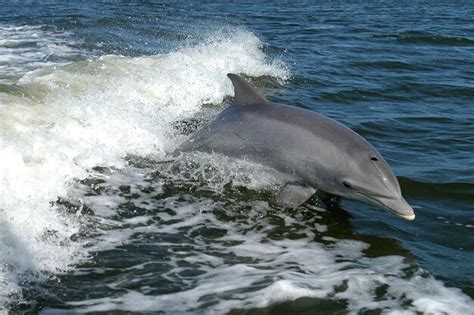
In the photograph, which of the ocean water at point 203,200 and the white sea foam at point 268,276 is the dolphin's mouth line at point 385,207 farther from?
the white sea foam at point 268,276

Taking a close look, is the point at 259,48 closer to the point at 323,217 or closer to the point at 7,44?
the point at 7,44

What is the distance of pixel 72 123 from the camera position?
9602 mm

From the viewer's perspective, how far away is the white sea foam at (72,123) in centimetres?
598

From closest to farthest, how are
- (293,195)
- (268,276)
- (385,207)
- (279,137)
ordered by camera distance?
1. (268,276)
2. (385,207)
3. (293,195)
4. (279,137)

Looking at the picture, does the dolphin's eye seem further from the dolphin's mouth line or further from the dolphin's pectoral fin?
the dolphin's pectoral fin

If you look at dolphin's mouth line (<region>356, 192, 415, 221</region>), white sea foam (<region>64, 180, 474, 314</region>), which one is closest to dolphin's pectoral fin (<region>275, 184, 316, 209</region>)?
white sea foam (<region>64, 180, 474, 314</region>)

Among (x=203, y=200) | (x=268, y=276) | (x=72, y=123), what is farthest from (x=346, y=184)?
(x=72, y=123)

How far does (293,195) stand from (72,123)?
407 centimetres

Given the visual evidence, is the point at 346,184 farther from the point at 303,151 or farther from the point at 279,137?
the point at 279,137

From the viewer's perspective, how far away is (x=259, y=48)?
19.7 m

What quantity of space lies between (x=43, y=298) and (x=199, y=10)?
1052 inches

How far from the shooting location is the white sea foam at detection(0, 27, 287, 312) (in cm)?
598

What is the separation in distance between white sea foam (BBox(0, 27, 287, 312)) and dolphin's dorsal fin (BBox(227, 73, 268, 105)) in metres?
1.74

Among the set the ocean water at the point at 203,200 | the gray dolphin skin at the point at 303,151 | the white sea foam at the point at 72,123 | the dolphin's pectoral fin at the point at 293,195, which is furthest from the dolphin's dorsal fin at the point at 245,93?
the white sea foam at the point at 72,123
